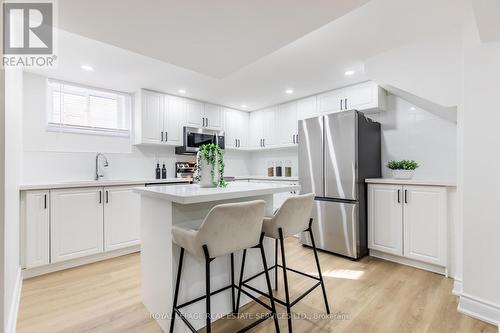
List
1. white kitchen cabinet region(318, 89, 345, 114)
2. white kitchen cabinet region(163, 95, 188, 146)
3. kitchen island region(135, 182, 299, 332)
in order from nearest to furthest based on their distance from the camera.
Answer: kitchen island region(135, 182, 299, 332) < white kitchen cabinet region(318, 89, 345, 114) < white kitchen cabinet region(163, 95, 188, 146)

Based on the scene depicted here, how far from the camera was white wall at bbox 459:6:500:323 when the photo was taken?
1.69 m

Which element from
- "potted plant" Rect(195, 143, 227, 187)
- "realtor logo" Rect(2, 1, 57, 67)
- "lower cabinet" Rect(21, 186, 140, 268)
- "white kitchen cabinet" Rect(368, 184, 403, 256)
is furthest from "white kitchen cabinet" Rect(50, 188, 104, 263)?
"white kitchen cabinet" Rect(368, 184, 403, 256)

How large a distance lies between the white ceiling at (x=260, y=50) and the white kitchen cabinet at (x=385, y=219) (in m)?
1.54

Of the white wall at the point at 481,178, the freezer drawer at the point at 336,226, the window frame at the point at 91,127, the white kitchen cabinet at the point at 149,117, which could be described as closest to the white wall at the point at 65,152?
the window frame at the point at 91,127

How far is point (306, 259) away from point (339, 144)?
1519 mm

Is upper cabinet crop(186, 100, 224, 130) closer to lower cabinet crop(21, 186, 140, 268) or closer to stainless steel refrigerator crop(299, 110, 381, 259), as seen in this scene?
lower cabinet crop(21, 186, 140, 268)

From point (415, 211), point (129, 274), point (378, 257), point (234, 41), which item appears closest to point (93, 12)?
point (234, 41)

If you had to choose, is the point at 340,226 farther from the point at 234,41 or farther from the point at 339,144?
the point at 234,41

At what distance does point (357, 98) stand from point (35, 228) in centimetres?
426

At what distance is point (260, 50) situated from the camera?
184 cm

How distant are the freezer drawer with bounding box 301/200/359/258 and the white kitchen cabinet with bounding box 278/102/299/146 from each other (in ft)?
4.86

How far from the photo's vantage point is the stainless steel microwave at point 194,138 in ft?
12.9

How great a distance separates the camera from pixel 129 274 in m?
2.54

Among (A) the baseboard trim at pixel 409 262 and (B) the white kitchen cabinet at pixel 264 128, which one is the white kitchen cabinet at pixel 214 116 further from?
(A) the baseboard trim at pixel 409 262
